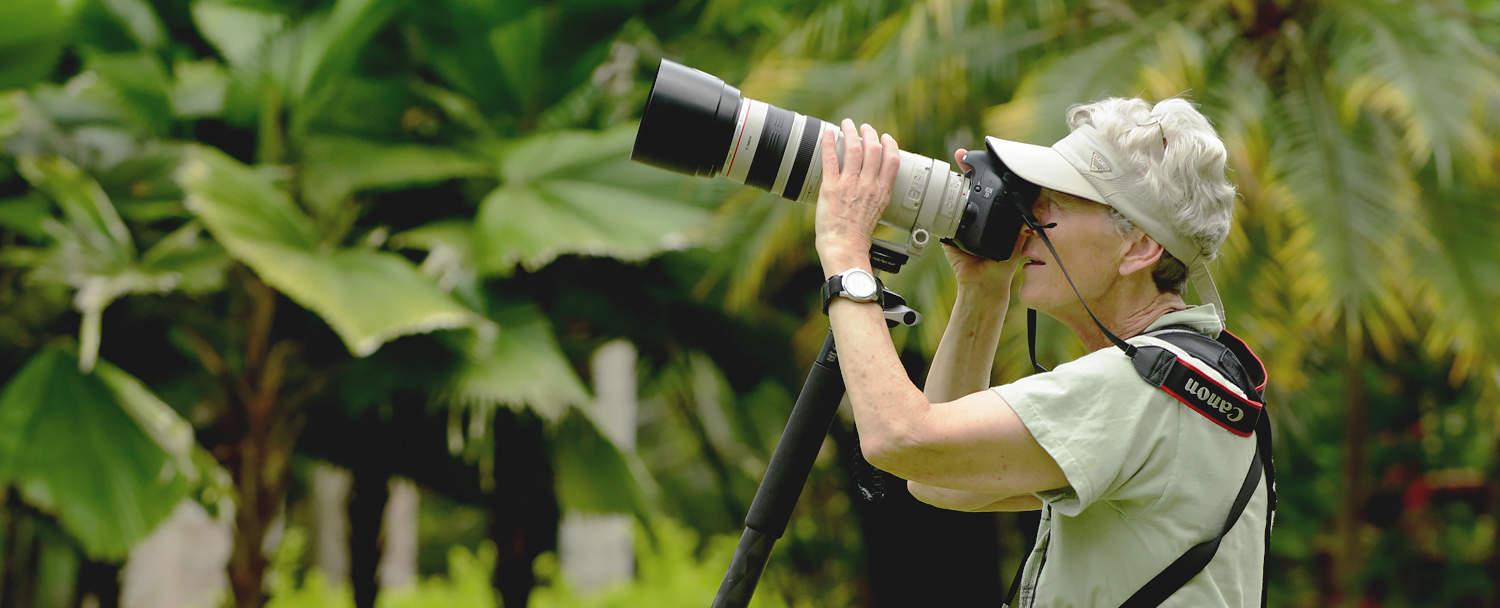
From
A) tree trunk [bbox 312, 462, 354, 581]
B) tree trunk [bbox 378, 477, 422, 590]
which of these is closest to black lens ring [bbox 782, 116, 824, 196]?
tree trunk [bbox 378, 477, 422, 590]

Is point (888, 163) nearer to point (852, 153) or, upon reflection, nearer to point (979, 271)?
point (852, 153)

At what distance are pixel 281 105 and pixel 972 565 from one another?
378cm

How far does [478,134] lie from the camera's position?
644cm

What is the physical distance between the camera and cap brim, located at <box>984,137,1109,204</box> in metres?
1.79

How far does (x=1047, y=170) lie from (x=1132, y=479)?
1.32ft

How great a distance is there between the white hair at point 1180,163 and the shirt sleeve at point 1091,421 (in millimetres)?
234

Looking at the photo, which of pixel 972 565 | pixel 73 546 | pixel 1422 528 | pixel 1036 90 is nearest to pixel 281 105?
pixel 73 546

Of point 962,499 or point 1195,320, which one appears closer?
point 1195,320

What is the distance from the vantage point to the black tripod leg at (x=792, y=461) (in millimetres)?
1823

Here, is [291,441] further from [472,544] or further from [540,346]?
[472,544]

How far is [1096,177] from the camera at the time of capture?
179 cm

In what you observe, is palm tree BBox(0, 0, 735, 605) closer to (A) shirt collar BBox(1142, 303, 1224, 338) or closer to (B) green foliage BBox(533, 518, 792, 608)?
(B) green foliage BBox(533, 518, 792, 608)

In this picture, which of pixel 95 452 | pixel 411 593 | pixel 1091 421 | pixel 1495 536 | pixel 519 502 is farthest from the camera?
pixel 1495 536

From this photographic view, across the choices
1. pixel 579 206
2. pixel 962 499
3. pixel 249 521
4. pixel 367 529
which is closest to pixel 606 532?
pixel 367 529
